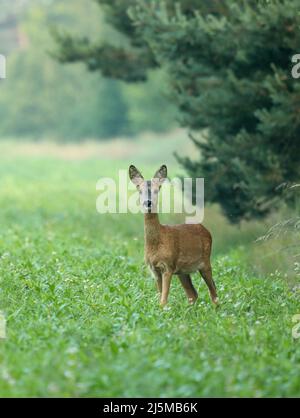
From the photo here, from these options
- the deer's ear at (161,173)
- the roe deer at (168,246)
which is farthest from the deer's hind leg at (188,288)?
the deer's ear at (161,173)

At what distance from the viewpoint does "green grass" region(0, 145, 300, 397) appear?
7.95 metres

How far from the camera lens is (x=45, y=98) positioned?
79.9 m

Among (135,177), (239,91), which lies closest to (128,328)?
A: (135,177)

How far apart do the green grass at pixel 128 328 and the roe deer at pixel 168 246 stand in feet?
0.95

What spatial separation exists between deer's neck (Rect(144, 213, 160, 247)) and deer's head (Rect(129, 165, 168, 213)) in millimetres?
184

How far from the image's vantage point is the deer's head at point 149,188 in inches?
428

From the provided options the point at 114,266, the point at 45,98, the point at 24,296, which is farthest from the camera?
the point at 45,98

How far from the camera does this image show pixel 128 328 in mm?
9867

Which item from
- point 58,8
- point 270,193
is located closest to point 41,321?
point 270,193

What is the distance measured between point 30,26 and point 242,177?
6688 centimetres

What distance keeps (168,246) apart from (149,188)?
78 centimetres

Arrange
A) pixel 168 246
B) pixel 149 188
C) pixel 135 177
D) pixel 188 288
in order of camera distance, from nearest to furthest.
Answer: pixel 149 188 < pixel 135 177 < pixel 168 246 < pixel 188 288

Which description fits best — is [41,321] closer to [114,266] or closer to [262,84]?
[114,266]

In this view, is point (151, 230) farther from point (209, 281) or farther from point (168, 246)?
point (209, 281)
